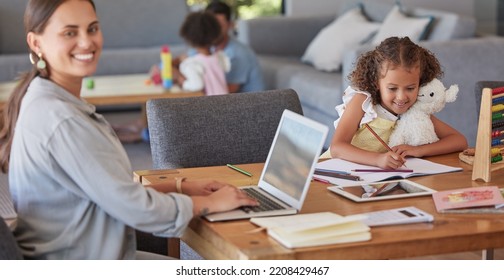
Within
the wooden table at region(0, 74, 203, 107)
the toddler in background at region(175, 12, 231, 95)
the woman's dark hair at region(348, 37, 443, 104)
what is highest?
the woman's dark hair at region(348, 37, 443, 104)

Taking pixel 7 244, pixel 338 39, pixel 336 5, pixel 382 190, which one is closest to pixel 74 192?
pixel 7 244

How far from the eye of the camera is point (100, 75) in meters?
6.09

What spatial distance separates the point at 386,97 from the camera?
2.57 m

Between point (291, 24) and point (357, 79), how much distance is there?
3633mm

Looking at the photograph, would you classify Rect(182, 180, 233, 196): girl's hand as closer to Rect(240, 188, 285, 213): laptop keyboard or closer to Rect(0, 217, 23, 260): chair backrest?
Rect(240, 188, 285, 213): laptop keyboard

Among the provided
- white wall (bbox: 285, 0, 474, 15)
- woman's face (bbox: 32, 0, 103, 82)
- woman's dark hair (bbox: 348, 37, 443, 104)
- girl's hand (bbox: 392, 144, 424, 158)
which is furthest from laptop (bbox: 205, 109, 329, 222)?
white wall (bbox: 285, 0, 474, 15)

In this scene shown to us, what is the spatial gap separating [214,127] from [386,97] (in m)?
0.50

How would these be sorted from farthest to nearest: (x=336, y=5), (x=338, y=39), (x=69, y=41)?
Result: 1. (x=336, y=5)
2. (x=338, y=39)
3. (x=69, y=41)

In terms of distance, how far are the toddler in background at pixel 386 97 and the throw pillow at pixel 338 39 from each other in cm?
288

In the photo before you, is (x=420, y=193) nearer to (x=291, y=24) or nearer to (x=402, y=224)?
(x=402, y=224)

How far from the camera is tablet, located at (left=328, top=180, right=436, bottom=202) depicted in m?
2.03

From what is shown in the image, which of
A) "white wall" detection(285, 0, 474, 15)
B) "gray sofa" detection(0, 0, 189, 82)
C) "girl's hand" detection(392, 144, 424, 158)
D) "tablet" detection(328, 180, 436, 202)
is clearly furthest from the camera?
"white wall" detection(285, 0, 474, 15)

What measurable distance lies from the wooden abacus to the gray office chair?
70cm

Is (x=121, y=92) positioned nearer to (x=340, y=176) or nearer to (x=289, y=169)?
(x=340, y=176)
